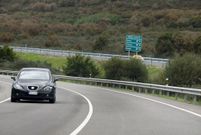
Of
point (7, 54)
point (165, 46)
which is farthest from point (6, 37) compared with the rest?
point (165, 46)

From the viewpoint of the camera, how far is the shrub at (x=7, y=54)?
321 feet

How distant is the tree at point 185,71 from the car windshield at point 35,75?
76.3 ft

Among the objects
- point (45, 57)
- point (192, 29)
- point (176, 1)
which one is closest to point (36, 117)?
point (45, 57)

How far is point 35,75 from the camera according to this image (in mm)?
28672

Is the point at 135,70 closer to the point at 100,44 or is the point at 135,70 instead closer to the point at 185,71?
the point at 185,71

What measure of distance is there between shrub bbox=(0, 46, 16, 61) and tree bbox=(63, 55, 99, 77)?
2241 centimetres

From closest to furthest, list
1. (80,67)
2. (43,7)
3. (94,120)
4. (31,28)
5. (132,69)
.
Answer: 1. (94,120)
2. (132,69)
3. (80,67)
4. (31,28)
5. (43,7)

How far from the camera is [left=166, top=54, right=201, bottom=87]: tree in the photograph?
5100 cm

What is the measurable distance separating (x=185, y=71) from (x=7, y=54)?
51.3m

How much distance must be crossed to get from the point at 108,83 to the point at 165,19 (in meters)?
91.1

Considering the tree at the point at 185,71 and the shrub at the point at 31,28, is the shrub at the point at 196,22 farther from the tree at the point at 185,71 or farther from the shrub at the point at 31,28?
the tree at the point at 185,71

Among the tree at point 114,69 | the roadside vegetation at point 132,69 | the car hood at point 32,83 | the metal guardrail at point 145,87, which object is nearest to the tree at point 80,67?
the roadside vegetation at point 132,69

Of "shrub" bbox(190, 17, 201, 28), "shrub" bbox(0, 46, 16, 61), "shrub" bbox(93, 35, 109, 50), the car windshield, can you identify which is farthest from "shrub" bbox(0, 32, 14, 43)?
the car windshield

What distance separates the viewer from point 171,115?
23234mm
